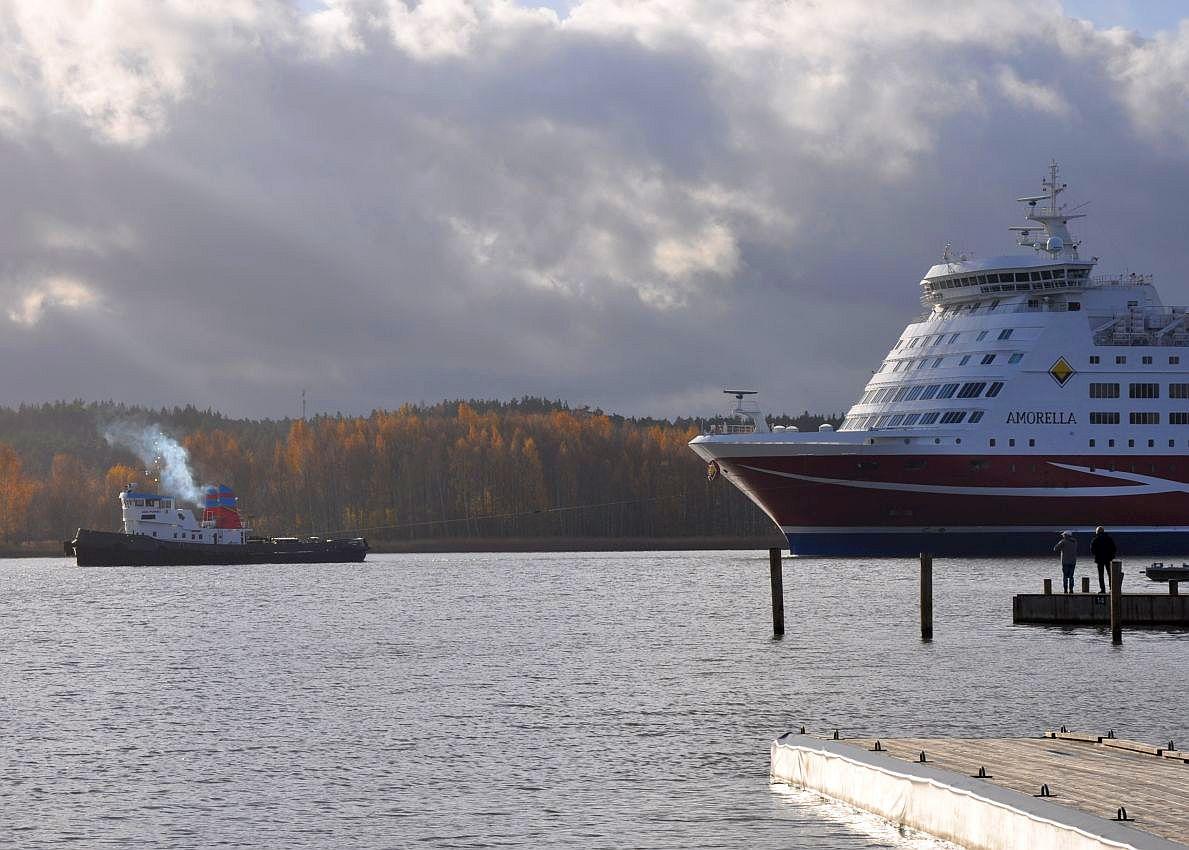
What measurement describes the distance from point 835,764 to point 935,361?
234ft

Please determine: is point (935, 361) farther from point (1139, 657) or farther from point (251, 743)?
point (251, 743)

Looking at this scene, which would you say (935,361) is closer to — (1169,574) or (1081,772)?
(1169,574)

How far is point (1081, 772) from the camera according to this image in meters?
16.2

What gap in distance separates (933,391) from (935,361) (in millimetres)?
2700

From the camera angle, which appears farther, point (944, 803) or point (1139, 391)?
point (1139, 391)

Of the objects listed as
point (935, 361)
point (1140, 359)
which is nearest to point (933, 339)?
point (935, 361)

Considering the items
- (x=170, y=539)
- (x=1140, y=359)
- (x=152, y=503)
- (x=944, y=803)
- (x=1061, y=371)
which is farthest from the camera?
(x=152, y=503)

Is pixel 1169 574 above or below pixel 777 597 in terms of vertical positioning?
above

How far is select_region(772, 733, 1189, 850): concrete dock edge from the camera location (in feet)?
42.7

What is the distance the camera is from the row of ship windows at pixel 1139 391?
8306 centimetres

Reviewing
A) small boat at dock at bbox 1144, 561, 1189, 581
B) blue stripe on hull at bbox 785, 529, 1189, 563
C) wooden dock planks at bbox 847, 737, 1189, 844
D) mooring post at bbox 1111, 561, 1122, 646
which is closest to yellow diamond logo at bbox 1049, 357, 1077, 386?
blue stripe on hull at bbox 785, 529, 1189, 563

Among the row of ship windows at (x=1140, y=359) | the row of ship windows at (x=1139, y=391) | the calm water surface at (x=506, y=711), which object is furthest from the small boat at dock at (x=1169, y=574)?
the row of ship windows at (x=1140, y=359)

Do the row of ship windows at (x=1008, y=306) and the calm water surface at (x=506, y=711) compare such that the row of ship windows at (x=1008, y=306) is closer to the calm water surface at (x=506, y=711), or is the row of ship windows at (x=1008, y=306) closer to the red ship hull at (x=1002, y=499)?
the red ship hull at (x=1002, y=499)

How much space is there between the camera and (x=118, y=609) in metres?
61.9
